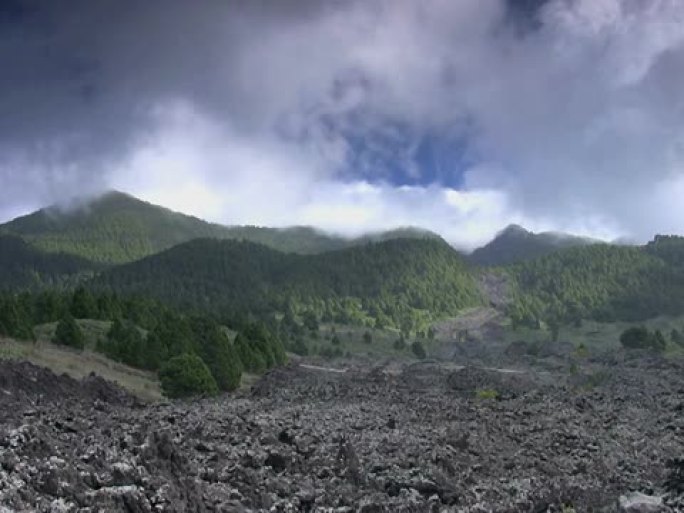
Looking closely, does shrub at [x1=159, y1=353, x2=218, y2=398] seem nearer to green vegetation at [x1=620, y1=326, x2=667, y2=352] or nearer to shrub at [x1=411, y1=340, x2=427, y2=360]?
shrub at [x1=411, y1=340, x2=427, y2=360]

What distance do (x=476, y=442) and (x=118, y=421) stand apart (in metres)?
15.4

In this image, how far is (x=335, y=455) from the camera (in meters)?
25.9

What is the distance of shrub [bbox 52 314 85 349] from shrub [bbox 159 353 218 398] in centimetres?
1225

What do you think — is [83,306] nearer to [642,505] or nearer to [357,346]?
[642,505]

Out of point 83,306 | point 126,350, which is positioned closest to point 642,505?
point 126,350

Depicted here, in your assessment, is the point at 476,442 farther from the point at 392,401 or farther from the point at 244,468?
the point at 392,401

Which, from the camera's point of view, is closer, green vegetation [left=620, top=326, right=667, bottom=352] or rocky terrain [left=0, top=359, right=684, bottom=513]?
rocky terrain [left=0, top=359, right=684, bottom=513]

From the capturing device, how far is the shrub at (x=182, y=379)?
58.9m

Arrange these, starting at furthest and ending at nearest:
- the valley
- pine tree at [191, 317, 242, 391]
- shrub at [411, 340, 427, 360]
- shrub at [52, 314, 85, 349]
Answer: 1. shrub at [411, 340, 427, 360]
2. pine tree at [191, 317, 242, 391]
3. shrub at [52, 314, 85, 349]
4. the valley

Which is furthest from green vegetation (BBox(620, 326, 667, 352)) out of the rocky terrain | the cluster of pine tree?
the rocky terrain

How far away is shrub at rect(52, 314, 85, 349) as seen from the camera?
67.2m

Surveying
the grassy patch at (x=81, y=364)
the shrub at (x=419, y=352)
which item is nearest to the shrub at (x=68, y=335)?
the grassy patch at (x=81, y=364)

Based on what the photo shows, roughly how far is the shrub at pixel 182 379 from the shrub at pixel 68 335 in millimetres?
12249

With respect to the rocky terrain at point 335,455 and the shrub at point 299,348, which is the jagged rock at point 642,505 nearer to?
the rocky terrain at point 335,455
